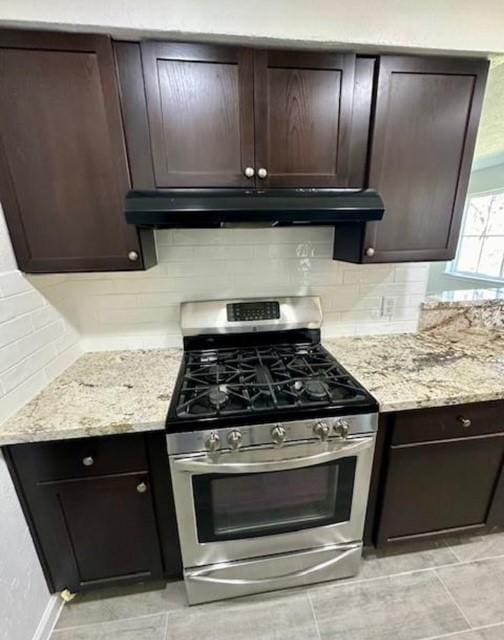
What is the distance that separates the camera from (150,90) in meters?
1.08

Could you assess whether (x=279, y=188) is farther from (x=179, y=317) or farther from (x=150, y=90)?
(x=179, y=317)

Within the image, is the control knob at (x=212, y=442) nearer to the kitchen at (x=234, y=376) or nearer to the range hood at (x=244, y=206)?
the kitchen at (x=234, y=376)

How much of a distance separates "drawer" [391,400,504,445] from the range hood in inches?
32.8

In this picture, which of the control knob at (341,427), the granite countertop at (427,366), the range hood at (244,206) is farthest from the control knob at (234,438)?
the range hood at (244,206)

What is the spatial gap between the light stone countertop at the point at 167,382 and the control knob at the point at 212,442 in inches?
7.0

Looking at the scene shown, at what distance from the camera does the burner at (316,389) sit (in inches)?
45.8

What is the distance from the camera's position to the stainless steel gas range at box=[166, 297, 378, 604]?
1087 mm

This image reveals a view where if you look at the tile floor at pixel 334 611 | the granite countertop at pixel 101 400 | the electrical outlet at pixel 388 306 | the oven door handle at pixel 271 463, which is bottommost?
the tile floor at pixel 334 611

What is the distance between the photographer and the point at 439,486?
4.45 feet

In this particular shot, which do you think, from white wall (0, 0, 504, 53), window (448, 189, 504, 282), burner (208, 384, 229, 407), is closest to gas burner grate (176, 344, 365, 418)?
burner (208, 384, 229, 407)

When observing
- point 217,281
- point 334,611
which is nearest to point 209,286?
point 217,281

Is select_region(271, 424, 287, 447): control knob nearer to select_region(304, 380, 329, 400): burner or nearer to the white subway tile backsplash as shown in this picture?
select_region(304, 380, 329, 400): burner

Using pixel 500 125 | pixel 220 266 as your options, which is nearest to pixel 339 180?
pixel 220 266

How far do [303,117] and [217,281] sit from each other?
838 mm
